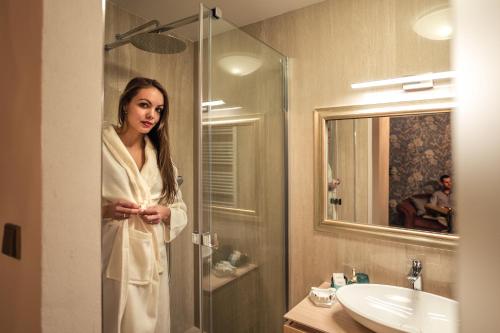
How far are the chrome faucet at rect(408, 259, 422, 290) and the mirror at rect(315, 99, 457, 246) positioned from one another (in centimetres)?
12

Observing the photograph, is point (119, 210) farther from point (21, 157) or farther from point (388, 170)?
point (388, 170)

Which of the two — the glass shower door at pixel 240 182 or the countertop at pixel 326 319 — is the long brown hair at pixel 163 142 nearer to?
the glass shower door at pixel 240 182

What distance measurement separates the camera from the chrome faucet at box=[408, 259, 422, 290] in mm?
1373

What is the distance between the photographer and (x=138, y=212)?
1.24 meters

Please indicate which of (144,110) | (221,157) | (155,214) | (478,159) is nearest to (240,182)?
(221,157)

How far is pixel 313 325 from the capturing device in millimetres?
1257

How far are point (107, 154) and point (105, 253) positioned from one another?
40 centimetres

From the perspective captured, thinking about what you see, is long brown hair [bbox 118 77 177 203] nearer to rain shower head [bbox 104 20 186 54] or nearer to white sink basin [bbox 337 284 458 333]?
rain shower head [bbox 104 20 186 54]

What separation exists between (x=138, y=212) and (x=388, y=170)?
1.23 meters

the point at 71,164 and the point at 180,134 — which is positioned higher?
the point at 180,134

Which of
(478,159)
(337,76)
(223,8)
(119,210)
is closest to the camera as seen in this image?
(478,159)

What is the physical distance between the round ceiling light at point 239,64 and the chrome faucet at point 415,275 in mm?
1269

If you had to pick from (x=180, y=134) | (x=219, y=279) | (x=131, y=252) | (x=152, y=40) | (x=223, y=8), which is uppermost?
(x=223, y=8)

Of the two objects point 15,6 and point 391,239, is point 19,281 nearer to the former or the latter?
point 15,6
